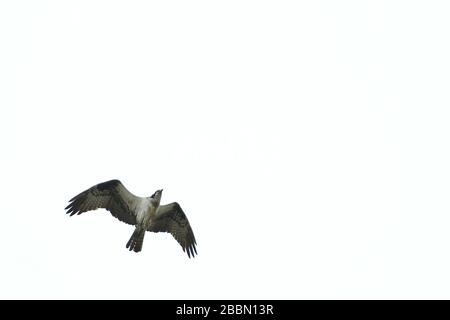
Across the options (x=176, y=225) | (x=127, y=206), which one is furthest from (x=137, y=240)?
(x=176, y=225)

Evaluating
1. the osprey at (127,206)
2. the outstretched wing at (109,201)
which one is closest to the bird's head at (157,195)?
the osprey at (127,206)

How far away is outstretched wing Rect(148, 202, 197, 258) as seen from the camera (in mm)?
29297

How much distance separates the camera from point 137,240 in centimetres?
2766

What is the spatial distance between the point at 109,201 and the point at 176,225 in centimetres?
284

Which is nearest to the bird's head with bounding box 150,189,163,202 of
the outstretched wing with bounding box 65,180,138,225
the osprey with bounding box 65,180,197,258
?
the osprey with bounding box 65,180,197,258

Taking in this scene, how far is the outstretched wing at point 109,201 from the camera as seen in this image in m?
A: 27.6

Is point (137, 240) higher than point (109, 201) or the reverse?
the reverse

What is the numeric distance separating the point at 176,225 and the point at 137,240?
2406 millimetres

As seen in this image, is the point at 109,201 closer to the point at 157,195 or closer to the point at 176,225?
the point at 157,195

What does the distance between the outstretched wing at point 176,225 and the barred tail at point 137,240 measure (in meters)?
1.23

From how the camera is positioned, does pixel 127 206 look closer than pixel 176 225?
Yes
